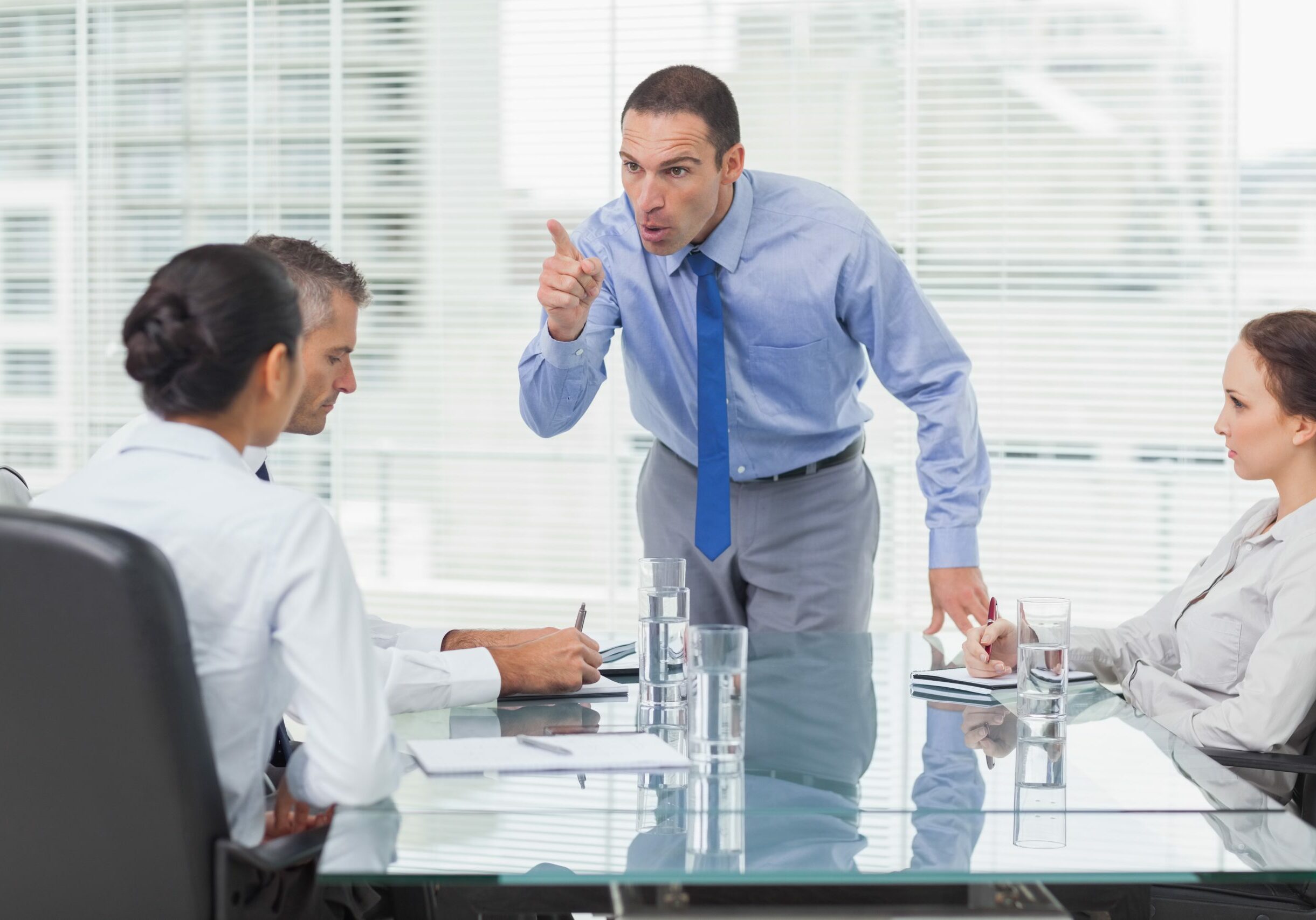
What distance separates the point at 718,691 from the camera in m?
1.52

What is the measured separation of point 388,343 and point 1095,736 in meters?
3.26

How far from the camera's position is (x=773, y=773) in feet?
4.95

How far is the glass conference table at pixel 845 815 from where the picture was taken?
1.22 metres

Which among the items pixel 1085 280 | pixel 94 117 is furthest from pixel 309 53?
pixel 1085 280

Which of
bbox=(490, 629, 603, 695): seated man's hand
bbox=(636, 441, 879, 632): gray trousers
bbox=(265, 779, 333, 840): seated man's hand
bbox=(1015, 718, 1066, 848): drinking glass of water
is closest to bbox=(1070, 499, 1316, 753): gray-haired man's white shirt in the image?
bbox=(1015, 718, 1066, 848): drinking glass of water

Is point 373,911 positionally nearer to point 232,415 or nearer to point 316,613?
point 316,613

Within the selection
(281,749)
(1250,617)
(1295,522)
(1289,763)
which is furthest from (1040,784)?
(281,749)

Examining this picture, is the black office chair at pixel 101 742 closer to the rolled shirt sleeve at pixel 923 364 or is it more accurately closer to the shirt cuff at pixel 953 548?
the shirt cuff at pixel 953 548

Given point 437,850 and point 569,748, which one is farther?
point 569,748

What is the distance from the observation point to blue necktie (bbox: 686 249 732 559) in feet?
8.82

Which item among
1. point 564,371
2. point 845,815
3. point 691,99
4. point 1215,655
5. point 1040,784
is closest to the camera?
point 845,815

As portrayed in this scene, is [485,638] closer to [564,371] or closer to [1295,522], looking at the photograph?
[564,371]

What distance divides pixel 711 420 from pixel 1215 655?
1046 mm

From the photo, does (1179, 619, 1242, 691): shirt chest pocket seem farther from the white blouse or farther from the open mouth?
the white blouse
